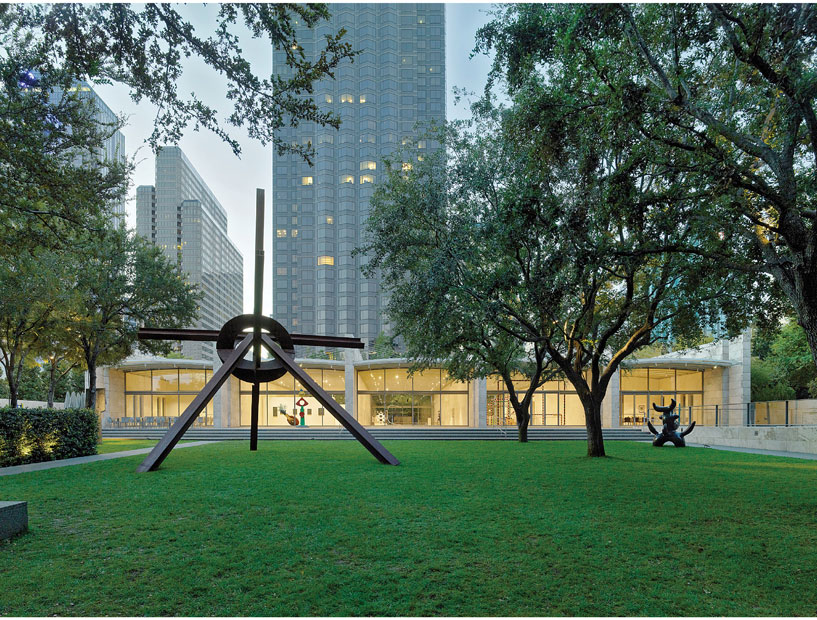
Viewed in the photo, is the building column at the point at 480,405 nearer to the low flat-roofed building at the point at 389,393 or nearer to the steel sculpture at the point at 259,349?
the low flat-roofed building at the point at 389,393

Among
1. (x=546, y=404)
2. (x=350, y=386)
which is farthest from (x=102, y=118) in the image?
(x=546, y=404)

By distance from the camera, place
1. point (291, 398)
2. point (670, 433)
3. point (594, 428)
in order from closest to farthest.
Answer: point (594, 428) → point (670, 433) → point (291, 398)

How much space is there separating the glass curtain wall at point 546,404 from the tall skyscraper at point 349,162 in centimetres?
6611

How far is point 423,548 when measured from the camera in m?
5.90

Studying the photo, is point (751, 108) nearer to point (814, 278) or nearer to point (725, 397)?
point (814, 278)

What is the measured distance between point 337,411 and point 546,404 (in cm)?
3197

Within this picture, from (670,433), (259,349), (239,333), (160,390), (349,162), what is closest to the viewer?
(259,349)

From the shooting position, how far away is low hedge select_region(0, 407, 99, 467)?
15.2 m

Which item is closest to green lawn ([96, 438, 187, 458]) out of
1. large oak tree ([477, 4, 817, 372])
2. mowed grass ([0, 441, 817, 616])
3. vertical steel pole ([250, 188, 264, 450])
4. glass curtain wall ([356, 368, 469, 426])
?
vertical steel pole ([250, 188, 264, 450])

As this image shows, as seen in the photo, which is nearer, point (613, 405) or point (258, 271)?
point (258, 271)

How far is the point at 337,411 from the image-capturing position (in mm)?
16172

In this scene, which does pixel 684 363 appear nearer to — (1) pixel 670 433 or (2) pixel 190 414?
(1) pixel 670 433

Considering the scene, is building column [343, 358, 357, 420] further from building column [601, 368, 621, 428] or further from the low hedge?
the low hedge

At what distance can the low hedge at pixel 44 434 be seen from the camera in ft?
49.8
